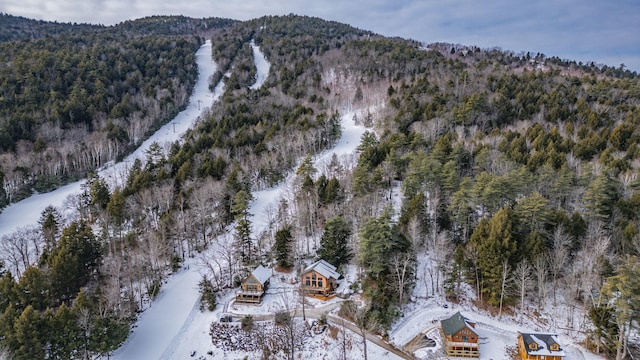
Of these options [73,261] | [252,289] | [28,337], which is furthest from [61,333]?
[252,289]

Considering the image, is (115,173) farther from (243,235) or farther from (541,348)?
(541,348)

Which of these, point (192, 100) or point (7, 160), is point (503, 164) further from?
point (192, 100)

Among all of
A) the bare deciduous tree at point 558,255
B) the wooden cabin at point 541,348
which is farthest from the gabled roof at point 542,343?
the bare deciduous tree at point 558,255

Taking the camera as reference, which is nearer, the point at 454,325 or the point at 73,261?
the point at 454,325

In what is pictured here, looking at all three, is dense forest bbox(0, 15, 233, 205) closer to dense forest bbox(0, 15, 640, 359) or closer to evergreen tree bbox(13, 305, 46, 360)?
dense forest bbox(0, 15, 640, 359)

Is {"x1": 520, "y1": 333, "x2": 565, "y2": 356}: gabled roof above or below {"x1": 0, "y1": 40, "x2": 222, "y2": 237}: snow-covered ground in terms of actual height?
below

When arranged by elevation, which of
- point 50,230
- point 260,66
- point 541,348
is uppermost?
point 260,66

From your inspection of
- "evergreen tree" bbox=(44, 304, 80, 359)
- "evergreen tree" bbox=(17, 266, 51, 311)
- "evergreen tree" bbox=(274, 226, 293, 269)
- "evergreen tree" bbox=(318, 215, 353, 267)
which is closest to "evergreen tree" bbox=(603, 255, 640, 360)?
"evergreen tree" bbox=(318, 215, 353, 267)
